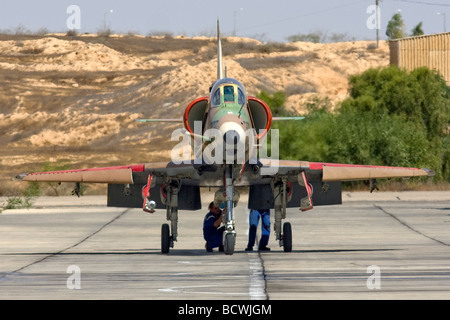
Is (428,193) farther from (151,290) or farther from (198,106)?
(151,290)

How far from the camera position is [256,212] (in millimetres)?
20766

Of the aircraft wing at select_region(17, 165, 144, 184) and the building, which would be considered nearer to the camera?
the aircraft wing at select_region(17, 165, 144, 184)

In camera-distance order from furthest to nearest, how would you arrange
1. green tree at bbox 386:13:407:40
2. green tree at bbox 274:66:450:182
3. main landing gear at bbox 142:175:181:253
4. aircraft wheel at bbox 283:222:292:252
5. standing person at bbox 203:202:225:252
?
green tree at bbox 386:13:407:40, green tree at bbox 274:66:450:182, standing person at bbox 203:202:225:252, aircraft wheel at bbox 283:222:292:252, main landing gear at bbox 142:175:181:253

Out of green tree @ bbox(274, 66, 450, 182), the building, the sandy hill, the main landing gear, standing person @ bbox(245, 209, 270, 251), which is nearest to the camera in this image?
the main landing gear

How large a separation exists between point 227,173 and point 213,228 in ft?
8.76

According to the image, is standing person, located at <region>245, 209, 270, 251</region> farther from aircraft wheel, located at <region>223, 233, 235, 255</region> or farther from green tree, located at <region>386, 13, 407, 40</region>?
green tree, located at <region>386, 13, 407, 40</region>

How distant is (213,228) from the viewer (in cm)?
2027

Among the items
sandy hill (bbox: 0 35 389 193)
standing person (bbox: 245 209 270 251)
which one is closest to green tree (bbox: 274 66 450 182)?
sandy hill (bbox: 0 35 389 193)

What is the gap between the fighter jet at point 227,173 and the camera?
17.6m

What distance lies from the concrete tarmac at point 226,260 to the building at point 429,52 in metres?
36.5

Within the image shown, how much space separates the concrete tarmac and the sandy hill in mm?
31810

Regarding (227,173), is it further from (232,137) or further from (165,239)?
(165,239)

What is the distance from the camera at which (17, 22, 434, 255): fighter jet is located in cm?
1759

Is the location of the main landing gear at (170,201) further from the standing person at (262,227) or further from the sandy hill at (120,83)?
the sandy hill at (120,83)
